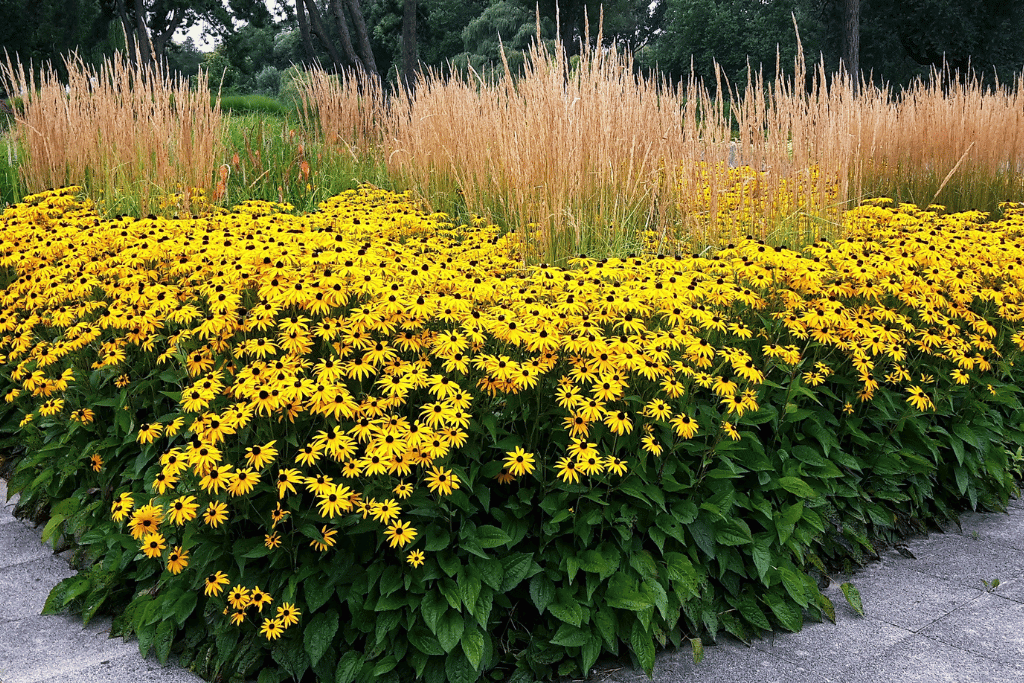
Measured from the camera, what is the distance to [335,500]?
2.07 meters

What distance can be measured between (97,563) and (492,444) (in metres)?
1.40

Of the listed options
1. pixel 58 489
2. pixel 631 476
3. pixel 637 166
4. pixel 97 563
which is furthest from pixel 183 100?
pixel 631 476

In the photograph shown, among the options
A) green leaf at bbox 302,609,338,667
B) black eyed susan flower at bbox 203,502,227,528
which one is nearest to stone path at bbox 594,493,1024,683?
green leaf at bbox 302,609,338,667

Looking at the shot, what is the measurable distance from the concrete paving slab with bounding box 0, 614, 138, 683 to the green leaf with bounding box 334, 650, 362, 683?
2.16ft

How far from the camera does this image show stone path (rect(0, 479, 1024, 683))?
7.64 ft

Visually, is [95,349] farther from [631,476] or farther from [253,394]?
[631,476]

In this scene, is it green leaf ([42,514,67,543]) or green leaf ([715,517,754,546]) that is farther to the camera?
green leaf ([42,514,67,543])

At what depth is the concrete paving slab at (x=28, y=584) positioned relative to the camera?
8.85 ft

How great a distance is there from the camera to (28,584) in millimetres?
2857

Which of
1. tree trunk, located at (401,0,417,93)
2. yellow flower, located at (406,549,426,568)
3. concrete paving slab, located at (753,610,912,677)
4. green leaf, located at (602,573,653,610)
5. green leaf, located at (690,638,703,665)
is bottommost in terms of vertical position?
concrete paving slab, located at (753,610,912,677)

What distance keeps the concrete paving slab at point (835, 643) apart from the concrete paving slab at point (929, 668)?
32 millimetres

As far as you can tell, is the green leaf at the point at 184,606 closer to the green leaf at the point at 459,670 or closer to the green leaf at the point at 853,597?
the green leaf at the point at 459,670

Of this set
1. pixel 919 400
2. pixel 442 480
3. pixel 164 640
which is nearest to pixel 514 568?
pixel 442 480

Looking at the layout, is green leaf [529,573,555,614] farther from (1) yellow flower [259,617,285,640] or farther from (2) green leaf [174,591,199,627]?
(2) green leaf [174,591,199,627]
